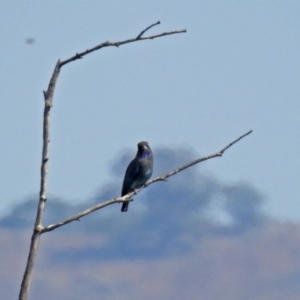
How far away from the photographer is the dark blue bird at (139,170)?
1580 cm

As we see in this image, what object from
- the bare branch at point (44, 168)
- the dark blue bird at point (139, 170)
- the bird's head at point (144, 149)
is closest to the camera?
the bare branch at point (44, 168)

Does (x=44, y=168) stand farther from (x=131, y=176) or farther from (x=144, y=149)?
(x=144, y=149)

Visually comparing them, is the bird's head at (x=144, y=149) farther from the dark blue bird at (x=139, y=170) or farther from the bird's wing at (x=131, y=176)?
the bird's wing at (x=131, y=176)

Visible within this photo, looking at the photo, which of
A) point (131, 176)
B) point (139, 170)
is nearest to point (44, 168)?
point (139, 170)

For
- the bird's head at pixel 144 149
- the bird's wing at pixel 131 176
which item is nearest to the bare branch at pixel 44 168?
the bird's wing at pixel 131 176

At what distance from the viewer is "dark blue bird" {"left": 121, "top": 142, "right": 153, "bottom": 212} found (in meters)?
15.8

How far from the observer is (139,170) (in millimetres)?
15859

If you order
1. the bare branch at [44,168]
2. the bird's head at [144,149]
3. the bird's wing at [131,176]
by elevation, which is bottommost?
the bare branch at [44,168]

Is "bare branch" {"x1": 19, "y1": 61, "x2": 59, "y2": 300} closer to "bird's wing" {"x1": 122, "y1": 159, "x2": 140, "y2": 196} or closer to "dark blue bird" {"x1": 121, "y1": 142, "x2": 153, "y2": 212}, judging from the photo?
"dark blue bird" {"x1": 121, "y1": 142, "x2": 153, "y2": 212}

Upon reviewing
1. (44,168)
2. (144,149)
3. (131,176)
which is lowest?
(44,168)

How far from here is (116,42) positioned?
4.87 meters

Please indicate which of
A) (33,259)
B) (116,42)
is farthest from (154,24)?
(33,259)

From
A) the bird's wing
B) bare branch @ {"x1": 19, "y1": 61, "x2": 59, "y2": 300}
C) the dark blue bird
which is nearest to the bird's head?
the dark blue bird

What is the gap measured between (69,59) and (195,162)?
1.19m
